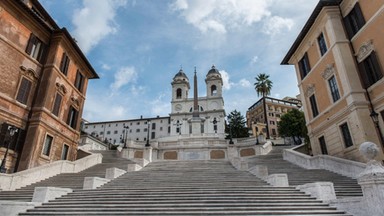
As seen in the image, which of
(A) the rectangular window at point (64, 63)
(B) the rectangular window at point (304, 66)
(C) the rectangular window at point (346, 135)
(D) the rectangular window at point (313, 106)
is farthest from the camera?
(B) the rectangular window at point (304, 66)

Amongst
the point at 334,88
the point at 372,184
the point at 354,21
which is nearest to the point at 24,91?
the point at 372,184

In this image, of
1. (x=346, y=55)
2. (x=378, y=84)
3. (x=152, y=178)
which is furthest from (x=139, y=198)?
(x=346, y=55)

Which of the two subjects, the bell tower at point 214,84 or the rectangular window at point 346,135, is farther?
the bell tower at point 214,84

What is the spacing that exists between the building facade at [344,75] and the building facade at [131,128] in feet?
210

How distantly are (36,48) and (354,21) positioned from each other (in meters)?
24.9

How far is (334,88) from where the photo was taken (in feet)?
57.4

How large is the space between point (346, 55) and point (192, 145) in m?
20.7

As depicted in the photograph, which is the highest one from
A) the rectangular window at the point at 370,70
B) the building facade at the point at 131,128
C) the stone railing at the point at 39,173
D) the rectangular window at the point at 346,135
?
the building facade at the point at 131,128

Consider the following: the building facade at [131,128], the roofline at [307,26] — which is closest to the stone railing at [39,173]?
the roofline at [307,26]

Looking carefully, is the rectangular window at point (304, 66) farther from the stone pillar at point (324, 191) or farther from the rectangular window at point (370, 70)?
the stone pillar at point (324, 191)

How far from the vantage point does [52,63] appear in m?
19.7

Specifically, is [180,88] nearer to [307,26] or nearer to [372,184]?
[307,26]

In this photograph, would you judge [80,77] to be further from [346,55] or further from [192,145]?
[346,55]

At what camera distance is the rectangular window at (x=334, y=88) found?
17119mm
